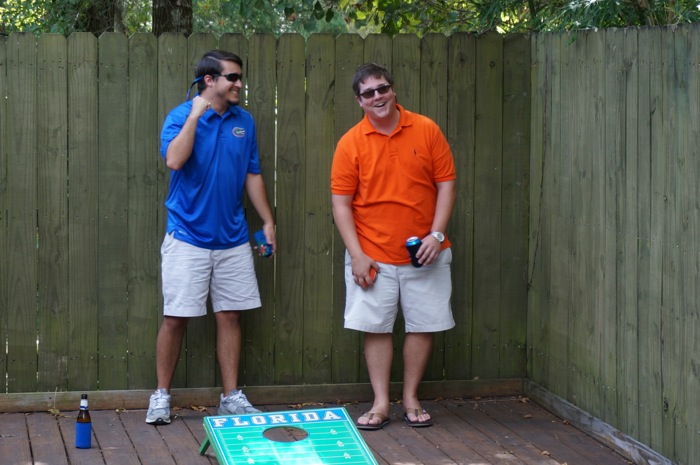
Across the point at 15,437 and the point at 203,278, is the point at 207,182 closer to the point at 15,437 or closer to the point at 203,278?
the point at 203,278

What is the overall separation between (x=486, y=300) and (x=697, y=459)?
2046 mm

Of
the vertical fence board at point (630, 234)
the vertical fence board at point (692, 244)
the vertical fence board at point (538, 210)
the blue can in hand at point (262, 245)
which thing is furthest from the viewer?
the vertical fence board at point (538, 210)

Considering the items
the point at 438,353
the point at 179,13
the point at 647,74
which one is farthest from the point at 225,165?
the point at 179,13

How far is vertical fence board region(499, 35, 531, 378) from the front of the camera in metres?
6.34

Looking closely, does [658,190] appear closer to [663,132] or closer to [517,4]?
[663,132]

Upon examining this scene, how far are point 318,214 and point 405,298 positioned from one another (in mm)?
778

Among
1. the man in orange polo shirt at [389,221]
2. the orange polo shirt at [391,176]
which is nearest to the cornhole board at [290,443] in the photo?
the man in orange polo shirt at [389,221]

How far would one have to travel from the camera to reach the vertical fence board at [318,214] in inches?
241

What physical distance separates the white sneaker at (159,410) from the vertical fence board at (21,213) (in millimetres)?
725

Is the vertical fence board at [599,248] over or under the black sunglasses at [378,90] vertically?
under

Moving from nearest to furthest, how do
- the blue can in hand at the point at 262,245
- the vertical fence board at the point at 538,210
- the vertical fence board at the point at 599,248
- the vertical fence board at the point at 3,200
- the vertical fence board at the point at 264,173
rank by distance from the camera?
the vertical fence board at the point at 599,248
the vertical fence board at the point at 3,200
the blue can in hand at the point at 262,245
the vertical fence board at the point at 264,173
the vertical fence board at the point at 538,210

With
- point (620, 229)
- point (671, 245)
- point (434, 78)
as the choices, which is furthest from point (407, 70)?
point (671, 245)

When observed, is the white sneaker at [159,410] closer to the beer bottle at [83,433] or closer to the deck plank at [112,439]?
the deck plank at [112,439]

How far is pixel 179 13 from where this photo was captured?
802 cm
